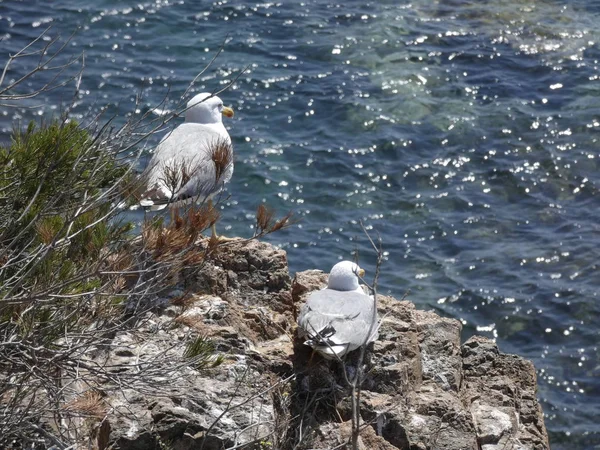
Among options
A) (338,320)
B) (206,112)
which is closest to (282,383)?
(338,320)

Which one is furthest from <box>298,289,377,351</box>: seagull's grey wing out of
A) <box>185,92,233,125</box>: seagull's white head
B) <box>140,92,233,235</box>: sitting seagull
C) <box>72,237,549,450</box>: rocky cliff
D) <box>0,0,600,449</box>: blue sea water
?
<box>0,0,600,449</box>: blue sea water

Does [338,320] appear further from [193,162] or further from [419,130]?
[419,130]

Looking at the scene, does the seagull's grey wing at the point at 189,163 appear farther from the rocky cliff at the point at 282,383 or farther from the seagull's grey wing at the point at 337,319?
the seagull's grey wing at the point at 337,319

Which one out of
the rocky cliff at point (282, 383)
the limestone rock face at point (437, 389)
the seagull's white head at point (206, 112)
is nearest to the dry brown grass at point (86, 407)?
the rocky cliff at point (282, 383)

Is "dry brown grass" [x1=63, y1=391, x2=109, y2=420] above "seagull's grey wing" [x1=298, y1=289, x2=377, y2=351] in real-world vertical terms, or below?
above

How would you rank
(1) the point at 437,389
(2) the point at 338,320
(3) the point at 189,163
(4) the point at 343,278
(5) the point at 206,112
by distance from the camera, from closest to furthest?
(2) the point at 338,320, (1) the point at 437,389, (3) the point at 189,163, (4) the point at 343,278, (5) the point at 206,112

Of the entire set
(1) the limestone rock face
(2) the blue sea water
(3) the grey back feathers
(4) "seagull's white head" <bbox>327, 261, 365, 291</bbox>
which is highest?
(3) the grey back feathers

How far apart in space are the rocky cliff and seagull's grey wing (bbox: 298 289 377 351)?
194 millimetres

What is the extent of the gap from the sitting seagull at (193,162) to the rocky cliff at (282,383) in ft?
1.71

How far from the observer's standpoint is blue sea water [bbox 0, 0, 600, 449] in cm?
1149

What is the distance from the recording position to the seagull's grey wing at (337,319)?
6.13m

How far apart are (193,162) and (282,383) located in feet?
7.07

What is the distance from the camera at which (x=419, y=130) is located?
47.0 ft

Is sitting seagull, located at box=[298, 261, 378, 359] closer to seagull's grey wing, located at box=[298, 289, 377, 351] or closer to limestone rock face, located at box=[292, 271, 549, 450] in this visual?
seagull's grey wing, located at box=[298, 289, 377, 351]
